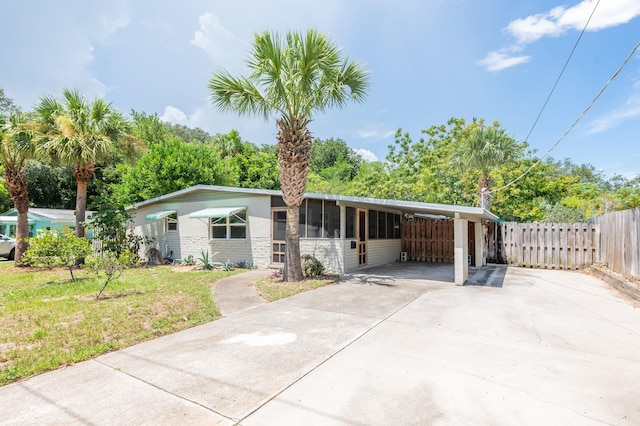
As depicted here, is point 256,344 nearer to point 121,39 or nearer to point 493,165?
point 121,39

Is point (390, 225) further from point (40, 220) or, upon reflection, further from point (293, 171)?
point (40, 220)

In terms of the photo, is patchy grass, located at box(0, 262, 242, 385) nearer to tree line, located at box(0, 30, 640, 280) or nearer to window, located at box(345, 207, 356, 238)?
tree line, located at box(0, 30, 640, 280)

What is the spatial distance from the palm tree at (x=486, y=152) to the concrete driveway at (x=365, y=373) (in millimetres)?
11058

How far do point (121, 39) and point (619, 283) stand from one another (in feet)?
60.4

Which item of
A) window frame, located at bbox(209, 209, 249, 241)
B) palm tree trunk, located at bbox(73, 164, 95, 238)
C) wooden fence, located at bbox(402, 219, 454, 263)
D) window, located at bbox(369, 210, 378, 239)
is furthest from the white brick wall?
palm tree trunk, located at bbox(73, 164, 95, 238)

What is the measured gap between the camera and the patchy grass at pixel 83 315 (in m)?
4.16

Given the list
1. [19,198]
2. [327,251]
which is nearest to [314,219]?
[327,251]

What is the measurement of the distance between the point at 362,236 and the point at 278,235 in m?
Answer: 3.33

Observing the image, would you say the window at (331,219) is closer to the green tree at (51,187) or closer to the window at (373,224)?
the window at (373,224)

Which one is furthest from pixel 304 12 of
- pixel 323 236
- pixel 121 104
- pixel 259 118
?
pixel 121 104

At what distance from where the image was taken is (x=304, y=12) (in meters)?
9.70

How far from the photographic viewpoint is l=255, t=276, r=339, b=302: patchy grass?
25.4 ft

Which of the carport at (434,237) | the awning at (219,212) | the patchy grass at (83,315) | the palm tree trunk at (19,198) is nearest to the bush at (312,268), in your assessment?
the carport at (434,237)

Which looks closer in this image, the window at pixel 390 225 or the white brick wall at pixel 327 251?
the white brick wall at pixel 327 251
